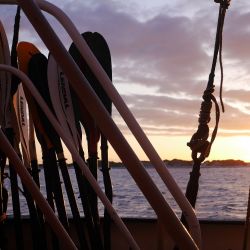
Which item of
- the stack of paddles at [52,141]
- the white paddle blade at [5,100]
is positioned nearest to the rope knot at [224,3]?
the stack of paddles at [52,141]

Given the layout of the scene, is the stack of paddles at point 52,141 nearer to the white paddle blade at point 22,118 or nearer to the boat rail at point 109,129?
the white paddle blade at point 22,118

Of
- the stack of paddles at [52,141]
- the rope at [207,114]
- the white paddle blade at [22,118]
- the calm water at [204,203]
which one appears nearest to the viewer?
the rope at [207,114]

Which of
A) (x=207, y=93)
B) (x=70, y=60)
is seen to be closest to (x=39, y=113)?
(x=207, y=93)

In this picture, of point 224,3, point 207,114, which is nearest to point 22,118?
point 207,114

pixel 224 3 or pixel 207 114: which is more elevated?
pixel 224 3

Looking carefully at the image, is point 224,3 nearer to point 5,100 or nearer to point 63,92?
point 63,92

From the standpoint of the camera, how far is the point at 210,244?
3.44 metres

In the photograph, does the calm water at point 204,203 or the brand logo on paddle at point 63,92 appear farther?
the calm water at point 204,203

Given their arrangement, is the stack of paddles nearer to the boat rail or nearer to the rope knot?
the rope knot

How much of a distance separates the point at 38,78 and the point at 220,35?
46.2 inches

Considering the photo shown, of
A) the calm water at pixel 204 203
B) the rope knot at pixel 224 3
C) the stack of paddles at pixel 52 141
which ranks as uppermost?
the rope knot at pixel 224 3

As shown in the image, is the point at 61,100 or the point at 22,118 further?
the point at 22,118

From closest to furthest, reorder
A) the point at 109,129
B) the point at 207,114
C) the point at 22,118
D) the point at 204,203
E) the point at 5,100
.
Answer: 1. the point at 109,129
2. the point at 207,114
3. the point at 5,100
4. the point at 22,118
5. the point at 204,203

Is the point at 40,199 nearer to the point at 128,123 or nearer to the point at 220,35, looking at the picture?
the point at 128,123
